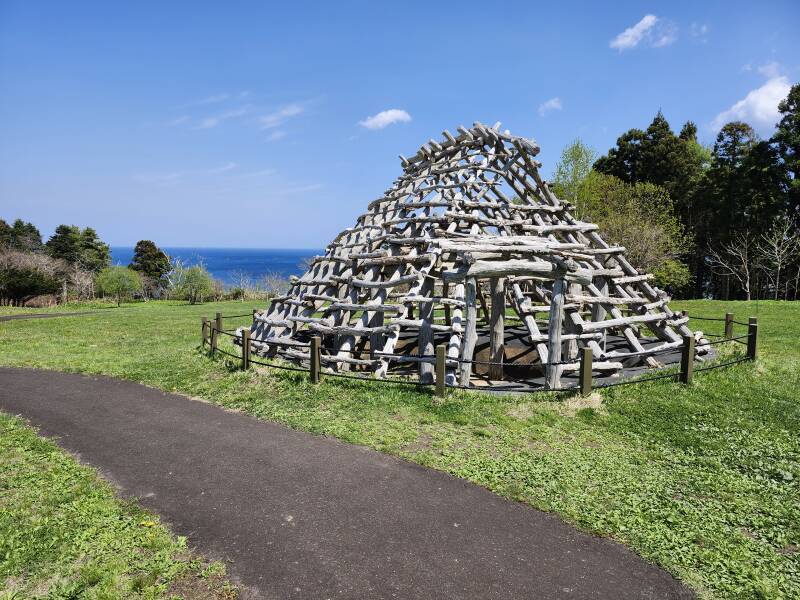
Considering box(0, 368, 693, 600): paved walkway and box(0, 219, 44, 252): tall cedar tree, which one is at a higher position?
box(0, 219, 44, 252): tall cedar tree

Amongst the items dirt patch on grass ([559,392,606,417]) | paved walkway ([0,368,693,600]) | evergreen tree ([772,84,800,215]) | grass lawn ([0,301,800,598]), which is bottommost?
paved walkway ([0,368,693,600])

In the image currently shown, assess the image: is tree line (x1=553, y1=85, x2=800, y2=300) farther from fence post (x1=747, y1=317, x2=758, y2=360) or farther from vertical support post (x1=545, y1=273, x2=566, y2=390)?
vertical support post (x1=545, y1=273, x2=566, y2=390)

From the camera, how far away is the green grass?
4.51 meters

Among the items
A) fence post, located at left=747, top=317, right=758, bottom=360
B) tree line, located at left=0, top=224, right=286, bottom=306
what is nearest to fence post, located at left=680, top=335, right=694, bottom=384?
fence post, located at left=747, top=317, right=758, bottom=360

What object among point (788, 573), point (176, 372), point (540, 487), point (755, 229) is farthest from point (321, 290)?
point (755, 229)

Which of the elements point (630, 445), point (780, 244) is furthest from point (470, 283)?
point (780, 244)

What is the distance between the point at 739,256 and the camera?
110 ft

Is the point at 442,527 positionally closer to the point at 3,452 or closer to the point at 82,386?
the point at 3,452

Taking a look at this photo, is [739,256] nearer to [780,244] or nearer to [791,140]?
[780,244]

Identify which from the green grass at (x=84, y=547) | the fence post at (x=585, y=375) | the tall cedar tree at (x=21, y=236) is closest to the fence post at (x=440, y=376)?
the fence post at (x=585, y=375)

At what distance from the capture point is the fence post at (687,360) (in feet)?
33.5

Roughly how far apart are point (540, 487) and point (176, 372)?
33.3 ft

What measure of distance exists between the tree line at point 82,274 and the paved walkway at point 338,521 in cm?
3377

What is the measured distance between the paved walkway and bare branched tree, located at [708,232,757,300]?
3302 cm
